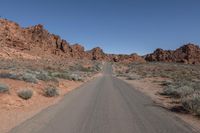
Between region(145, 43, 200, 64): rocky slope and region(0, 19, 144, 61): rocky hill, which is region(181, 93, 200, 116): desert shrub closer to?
region(0, 19, 144, 61): rocky hill

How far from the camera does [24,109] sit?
1234cm

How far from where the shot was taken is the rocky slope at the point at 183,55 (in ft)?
564

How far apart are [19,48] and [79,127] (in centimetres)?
9048

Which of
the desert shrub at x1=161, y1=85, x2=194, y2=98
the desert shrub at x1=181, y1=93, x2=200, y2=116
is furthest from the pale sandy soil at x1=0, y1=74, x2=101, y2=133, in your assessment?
the desert shrub at x1=161, y1=85, x2=194, y2=98

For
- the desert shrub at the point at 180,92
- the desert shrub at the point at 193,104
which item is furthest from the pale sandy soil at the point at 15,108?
the desert shrub at the point at 180,92

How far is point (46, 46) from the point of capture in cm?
13962

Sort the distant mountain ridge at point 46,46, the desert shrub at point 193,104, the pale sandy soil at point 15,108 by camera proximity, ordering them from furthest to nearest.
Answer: the distant mountain ridge at point 46,46, the desert shrub at point 193,104, the pale sandy soil at point 15,108

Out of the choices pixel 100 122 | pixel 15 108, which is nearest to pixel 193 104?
pixel 100 122

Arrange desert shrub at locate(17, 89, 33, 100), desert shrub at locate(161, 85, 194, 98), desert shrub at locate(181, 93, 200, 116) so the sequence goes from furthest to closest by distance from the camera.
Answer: desert shrub at locate(161, 85, 194, 98) < desert shrub at locate(17, 89, 33, 100) < desert shrub at locate(181, 93, 200, 116)

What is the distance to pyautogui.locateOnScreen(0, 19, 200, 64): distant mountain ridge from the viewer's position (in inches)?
3733

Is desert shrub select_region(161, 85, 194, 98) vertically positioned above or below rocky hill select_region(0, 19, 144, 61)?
below

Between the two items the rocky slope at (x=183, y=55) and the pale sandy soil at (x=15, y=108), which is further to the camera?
the rocky slope at (x=183, y=55)

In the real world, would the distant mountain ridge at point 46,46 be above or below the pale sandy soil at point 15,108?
above

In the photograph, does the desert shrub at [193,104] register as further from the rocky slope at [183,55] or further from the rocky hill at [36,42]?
the rocky slope at [183,55]
